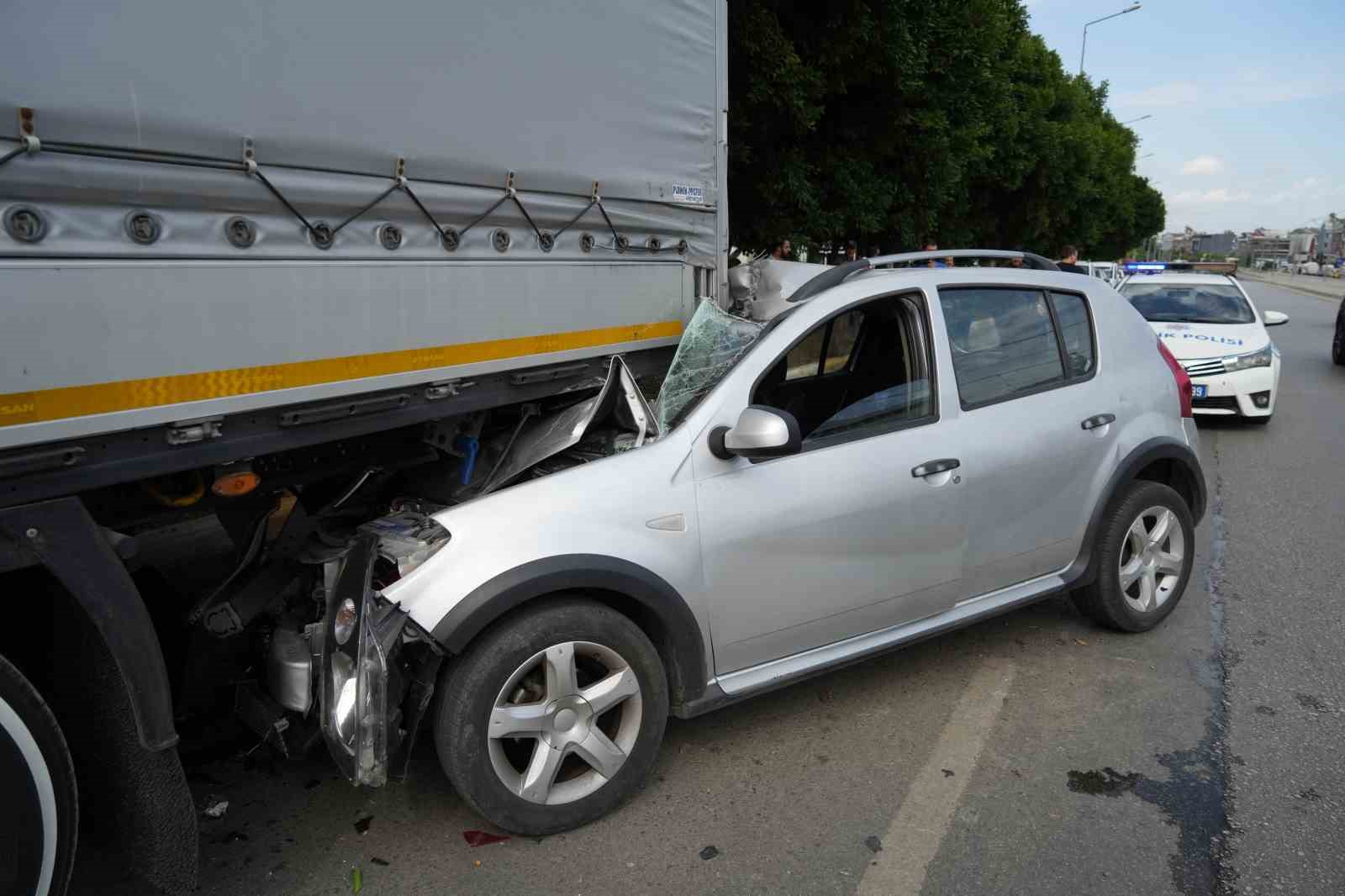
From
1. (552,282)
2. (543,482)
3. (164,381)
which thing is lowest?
(543,482)

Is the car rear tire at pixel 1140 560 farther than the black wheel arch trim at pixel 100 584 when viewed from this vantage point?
Yes

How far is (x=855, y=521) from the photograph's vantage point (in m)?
3.32

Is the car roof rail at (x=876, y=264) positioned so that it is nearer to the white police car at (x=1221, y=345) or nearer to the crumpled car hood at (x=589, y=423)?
the crumpled car hood at (x=589, y=423)

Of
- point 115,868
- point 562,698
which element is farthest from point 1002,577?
point 115,868

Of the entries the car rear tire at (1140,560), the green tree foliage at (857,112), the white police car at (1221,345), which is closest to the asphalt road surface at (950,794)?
the car rear tire at (1140,560)

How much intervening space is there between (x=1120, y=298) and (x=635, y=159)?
2.43m

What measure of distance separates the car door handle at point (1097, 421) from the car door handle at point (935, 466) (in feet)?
2.69

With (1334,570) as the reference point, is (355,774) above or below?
above

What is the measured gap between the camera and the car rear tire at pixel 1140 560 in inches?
164

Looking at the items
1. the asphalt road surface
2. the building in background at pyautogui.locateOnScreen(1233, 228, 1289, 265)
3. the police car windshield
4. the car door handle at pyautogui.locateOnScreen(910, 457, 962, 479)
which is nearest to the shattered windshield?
the car door handle at pyautogui.locateOnScreen(910, 457, 962, 479)

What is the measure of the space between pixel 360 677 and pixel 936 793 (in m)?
1.97

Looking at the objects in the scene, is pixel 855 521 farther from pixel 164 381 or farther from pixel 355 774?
pixel 164 381

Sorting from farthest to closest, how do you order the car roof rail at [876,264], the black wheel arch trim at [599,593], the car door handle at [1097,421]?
the car door handle at [1097,421] < the car roof rail at [876,264] < the black wheel arch trim at [599,593]

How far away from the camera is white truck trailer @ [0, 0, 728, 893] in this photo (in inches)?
84.0
